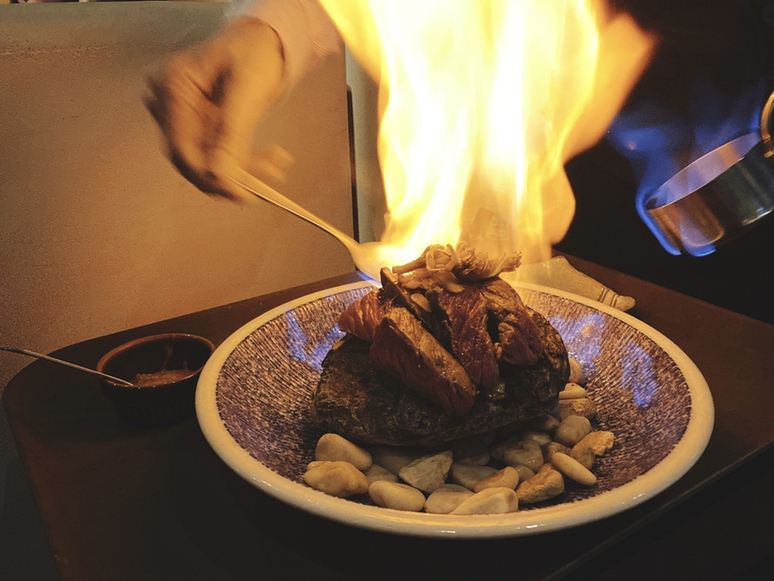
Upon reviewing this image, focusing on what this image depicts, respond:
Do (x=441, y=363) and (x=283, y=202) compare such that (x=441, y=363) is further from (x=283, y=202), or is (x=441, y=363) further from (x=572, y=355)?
(x=283, y=202)

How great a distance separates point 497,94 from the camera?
7.84ft

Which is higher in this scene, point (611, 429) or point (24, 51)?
point (24, 51)

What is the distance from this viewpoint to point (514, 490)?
1077mm

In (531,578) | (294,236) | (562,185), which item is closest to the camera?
(531,578)

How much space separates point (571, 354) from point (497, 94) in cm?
126

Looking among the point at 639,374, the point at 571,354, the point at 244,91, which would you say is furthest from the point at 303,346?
the point at 244,91

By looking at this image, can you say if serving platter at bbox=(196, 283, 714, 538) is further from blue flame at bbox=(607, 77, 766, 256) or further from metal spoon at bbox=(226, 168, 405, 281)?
blue flame at bbox=(607, 77, 766, 256)

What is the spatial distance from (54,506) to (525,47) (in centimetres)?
214

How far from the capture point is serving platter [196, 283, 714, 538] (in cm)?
85

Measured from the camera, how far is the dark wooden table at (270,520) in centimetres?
90

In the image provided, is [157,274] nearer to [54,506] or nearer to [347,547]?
[54,506]

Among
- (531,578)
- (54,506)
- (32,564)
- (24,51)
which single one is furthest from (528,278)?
(32,564)

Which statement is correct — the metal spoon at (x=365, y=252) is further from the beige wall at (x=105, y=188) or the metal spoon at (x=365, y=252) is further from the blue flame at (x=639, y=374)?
the beige wall at (x=105, y=188)

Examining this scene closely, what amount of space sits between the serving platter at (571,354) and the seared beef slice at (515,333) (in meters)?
0.25
